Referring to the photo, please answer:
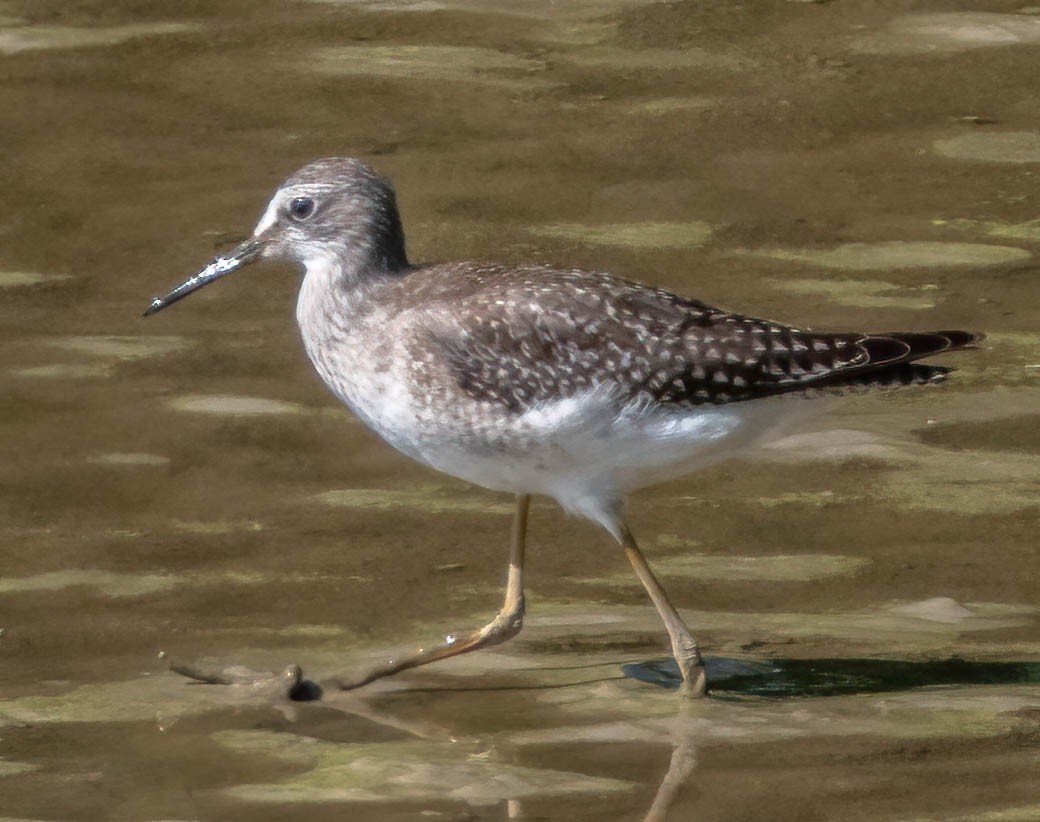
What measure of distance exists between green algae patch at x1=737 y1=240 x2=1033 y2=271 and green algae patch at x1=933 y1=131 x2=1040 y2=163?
38.9 inches

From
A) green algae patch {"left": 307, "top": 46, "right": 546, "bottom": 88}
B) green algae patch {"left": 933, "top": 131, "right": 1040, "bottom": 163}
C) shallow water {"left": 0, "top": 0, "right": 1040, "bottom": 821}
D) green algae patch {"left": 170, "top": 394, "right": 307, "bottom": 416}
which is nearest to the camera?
shallow water {"left": 0, "top": 0, "right": 1040, "bottom": 821}

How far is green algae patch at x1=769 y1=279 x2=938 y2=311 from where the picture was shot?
1017 centimetres

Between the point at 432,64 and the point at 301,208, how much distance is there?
452 centimetres

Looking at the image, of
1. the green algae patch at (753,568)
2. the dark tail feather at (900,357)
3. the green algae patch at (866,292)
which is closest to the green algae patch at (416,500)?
the green algae patch at (753,568)

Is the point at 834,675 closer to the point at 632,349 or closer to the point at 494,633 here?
the point at 494,633

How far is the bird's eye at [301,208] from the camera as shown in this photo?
8.07 m

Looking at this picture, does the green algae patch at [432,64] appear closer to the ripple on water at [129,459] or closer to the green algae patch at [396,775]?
the ripple on water at [129,459]

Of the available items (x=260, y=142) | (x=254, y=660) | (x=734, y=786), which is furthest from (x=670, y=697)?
(x=260, y=142)

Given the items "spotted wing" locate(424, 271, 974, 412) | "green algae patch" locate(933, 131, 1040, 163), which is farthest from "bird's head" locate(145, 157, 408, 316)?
"green algae patch" locate(933, 131, 1040, 163)

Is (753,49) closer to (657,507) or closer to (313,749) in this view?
(657,507)

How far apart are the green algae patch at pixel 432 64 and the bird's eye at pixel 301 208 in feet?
14.3

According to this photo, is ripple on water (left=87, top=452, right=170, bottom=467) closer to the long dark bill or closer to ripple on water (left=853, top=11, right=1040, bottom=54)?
the long dark bill

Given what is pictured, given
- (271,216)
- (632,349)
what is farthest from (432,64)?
(632,349)

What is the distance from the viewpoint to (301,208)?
809 centimetres
